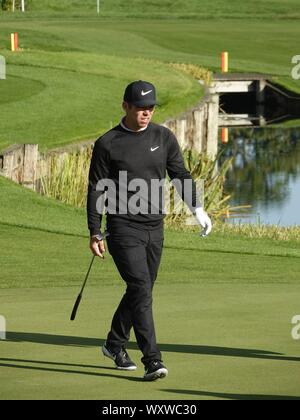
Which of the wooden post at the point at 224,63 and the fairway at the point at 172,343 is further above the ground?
the wooden post at the point at 224,63

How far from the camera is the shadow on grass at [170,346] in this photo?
8211 mm

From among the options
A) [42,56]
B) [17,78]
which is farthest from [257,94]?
[17,78]

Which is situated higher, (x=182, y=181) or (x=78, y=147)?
Result: (x=182, y=181)

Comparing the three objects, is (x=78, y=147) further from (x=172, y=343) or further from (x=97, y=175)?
(x=97, y=175)

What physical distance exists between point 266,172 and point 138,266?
2668 cm

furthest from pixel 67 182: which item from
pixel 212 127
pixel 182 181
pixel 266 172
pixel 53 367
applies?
pixel 212 127

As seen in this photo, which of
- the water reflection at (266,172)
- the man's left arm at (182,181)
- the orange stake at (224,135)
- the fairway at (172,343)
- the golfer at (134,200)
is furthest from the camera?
the orange stake at (224,135)

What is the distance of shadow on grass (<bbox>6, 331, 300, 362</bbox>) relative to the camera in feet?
26.9

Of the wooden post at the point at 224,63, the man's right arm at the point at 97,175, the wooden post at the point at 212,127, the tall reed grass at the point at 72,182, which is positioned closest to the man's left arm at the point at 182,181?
the man's right arm at the point at 97,175

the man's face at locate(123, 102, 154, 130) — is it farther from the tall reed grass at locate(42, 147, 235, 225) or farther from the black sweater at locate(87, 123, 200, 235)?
the tall reed grass at locate(42, 147, 235, 225)

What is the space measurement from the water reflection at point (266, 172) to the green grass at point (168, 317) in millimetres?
10603

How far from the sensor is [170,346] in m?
8.66

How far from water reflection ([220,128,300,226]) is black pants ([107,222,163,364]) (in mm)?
17794

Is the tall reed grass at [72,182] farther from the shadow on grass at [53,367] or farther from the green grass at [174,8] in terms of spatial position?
the green grass at [174,8]
